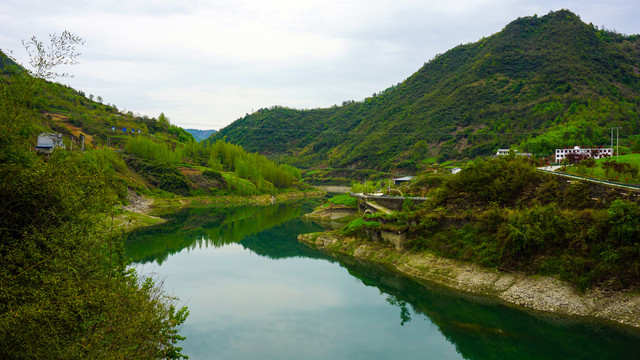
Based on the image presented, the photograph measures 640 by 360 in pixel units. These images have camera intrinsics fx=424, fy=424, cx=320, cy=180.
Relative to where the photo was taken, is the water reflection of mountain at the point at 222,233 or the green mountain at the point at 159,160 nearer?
the water reflection of mountain at the point at 222,233

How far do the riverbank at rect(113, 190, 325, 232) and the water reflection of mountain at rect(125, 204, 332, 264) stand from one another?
2.07 m

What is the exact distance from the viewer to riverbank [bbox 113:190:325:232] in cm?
5719

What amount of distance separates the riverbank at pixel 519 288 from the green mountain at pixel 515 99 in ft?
138

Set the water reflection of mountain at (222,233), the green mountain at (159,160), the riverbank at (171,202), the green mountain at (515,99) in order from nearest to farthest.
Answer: the water reflection of mountain at (222,233)
the riverbank at (171,202)
the green mountain at (515,99)
the green mountain at (159,160)

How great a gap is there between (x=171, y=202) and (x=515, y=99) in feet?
272

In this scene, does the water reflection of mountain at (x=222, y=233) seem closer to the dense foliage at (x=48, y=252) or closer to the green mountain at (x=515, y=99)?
the dense foliage at (x=48, y=252)

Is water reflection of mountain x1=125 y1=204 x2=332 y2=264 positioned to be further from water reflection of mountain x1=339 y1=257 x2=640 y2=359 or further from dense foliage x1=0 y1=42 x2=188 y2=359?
dense foliage x1=0 y1=42 x2=188 y2=359

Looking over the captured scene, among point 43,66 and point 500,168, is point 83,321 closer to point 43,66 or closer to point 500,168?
point 43,66

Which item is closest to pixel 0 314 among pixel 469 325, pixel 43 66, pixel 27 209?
pixel 27 209

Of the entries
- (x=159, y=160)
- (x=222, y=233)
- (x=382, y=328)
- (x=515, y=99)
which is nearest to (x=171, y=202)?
(x=159, y=160)

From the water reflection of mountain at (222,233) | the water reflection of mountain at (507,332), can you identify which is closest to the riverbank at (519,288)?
the water reflection of mountain at (507,332)

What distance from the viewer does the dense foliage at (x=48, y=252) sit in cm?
790

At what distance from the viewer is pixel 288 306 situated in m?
27.7

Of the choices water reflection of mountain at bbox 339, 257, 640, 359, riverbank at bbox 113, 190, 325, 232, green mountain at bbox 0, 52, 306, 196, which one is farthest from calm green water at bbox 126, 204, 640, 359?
green mountain at bbox 0, 52, 306, 196
